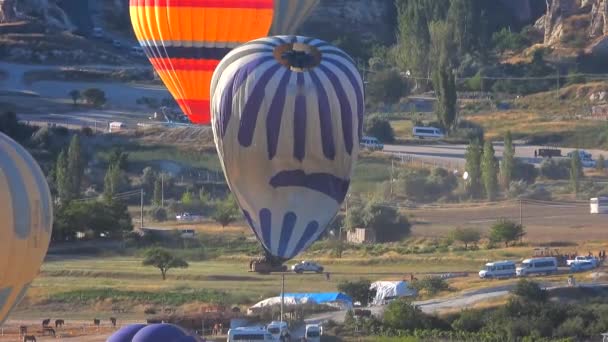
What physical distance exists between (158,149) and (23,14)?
66.9ft

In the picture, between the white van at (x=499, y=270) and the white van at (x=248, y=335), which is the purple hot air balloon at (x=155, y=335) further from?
the white van at (x=499, y=270)

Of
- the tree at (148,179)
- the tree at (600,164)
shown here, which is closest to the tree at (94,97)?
the tree at (148,179)

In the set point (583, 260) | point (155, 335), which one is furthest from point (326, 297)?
point (155, 335)

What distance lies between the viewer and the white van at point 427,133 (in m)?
64.9

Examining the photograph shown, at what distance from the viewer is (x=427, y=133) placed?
213 ft

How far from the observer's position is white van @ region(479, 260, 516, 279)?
41309mm

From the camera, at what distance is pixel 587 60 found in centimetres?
7688

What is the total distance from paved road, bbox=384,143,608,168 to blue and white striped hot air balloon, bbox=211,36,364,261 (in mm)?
21759

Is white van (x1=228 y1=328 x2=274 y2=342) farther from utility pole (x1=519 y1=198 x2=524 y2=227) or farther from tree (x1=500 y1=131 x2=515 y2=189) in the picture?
tree (x1=500 y1=131 x2=515 y2=189)

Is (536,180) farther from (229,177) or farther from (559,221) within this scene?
(229,177)

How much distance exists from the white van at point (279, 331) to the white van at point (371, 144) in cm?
2509

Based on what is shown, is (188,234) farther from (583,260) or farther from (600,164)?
(600,164)

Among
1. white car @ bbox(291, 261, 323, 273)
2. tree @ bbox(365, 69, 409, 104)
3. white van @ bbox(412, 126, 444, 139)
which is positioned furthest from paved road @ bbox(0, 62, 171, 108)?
white car @ bbox(291, 261, 323, 273)

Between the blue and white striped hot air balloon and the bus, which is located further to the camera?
the bus
